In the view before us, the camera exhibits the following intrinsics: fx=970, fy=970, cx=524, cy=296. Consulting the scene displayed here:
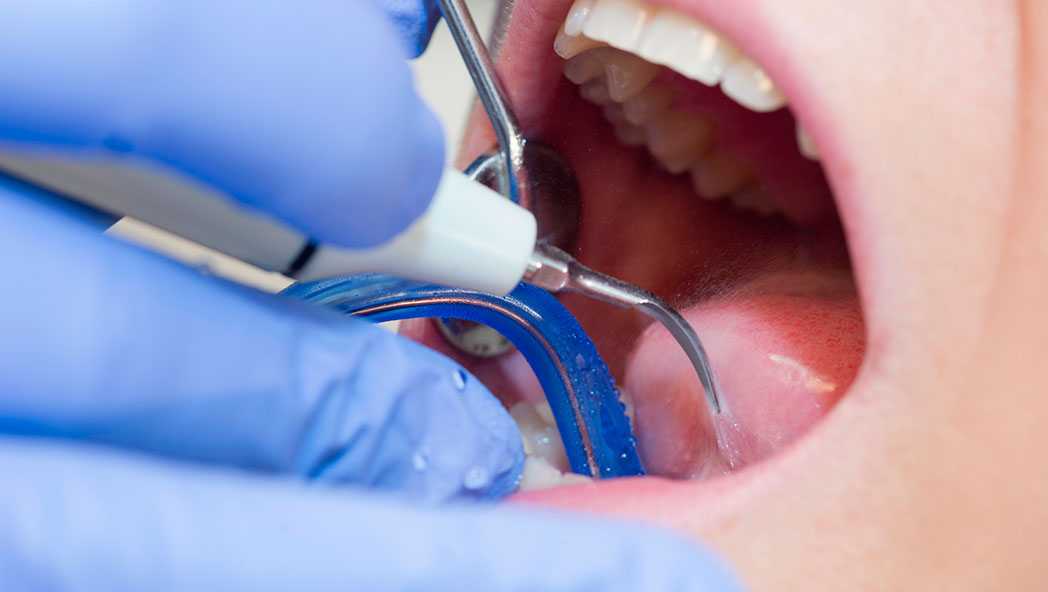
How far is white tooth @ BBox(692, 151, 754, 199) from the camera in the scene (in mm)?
893

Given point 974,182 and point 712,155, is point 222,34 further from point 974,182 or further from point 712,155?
point 712,155

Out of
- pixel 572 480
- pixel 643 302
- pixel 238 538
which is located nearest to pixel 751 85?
pixel 643 302

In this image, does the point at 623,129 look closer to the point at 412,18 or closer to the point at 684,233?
the point at 684,233

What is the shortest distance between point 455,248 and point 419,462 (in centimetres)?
12

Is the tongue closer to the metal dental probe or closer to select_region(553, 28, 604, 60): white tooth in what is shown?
the metal dental probe

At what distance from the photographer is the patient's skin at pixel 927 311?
1.73 ft

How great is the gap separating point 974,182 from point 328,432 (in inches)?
14.7

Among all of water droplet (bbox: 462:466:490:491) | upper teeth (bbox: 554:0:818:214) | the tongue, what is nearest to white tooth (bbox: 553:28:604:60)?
upper teeth (bbox: 554:0:818:214)

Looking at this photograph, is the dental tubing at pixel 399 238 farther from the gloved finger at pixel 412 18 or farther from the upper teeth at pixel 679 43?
the gloved finger at pixel 412 18

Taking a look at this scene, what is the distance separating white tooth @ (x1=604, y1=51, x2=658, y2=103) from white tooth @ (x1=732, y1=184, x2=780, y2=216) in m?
0.16

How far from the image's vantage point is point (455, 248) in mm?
510

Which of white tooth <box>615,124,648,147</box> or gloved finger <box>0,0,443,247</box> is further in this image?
white tooth <box>615,124,648,147</box>

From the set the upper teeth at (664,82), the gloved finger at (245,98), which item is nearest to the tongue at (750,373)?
the upper teeth at (664,82)

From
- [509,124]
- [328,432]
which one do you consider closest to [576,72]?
[509,124]
